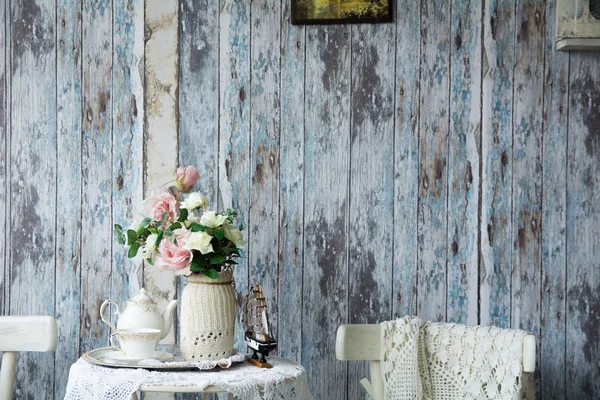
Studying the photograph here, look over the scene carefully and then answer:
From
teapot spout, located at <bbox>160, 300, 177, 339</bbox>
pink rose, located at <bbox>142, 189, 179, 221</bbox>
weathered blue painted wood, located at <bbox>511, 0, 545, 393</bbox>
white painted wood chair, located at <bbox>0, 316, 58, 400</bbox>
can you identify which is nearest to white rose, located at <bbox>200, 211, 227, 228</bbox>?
pink rose, located at <bbox>142, 189, 179, 221</bbox>

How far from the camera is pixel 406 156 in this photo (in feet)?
7.58

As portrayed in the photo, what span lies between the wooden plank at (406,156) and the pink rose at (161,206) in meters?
0.75

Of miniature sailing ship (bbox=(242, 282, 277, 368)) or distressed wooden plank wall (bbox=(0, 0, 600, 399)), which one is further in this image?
distressed wooden plank wall (bbox=(0, 0, 600, 399))

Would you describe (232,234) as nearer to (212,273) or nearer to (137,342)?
A: (212,273)

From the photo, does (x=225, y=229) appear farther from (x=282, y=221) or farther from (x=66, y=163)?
(x=66, y=163)

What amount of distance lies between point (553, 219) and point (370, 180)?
59cm

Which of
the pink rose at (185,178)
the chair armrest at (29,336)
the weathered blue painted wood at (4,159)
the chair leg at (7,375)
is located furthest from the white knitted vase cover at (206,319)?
the weathered blue painted wood at (4,159)

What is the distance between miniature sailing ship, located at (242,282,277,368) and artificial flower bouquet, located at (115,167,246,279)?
131 mm

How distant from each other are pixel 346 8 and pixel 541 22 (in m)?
0.62

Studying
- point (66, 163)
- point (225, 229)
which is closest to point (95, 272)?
point (66, 163)

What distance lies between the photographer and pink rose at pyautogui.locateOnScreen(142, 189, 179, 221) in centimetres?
192

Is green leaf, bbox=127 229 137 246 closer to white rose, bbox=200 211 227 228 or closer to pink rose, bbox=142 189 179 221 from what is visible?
pink rose, bbox=142 189 179 221

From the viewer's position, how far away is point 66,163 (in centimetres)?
235

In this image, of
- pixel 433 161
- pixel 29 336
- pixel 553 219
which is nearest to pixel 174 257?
pixel 29 336
